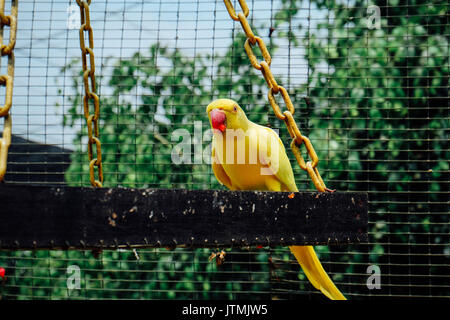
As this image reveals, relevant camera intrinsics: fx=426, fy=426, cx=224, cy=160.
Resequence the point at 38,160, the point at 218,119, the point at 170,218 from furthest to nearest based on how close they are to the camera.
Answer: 1. the point at 38,160
2. the point at 218,119
3. the point at 170,218

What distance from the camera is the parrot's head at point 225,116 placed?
905mm

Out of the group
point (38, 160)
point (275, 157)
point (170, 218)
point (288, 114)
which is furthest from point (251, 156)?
point (38, 160)

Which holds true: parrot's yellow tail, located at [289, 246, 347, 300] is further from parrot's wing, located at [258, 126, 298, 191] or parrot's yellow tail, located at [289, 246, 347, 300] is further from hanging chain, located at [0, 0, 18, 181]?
hanging chain, located at [0, 0, 18, 181]

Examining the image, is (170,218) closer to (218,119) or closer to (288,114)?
(288,114)

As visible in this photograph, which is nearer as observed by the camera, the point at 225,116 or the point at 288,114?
the point at 288,114

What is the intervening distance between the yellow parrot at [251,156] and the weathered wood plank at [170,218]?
16.5 inches

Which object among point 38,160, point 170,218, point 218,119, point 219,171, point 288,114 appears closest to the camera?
point 170,218

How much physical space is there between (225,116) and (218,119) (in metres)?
0.02

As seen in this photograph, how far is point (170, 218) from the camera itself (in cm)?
43

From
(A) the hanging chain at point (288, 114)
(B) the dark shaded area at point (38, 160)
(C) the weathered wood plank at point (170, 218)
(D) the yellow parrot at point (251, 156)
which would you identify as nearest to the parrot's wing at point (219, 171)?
(D) the yellow parrot at point (251, 156)

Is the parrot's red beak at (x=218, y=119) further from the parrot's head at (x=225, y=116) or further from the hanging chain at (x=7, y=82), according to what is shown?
the hanging chain at (x=7, y=82)

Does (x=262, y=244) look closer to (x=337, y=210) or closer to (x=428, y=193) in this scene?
(x=337, y=210)

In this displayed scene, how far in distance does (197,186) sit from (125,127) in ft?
1.27
